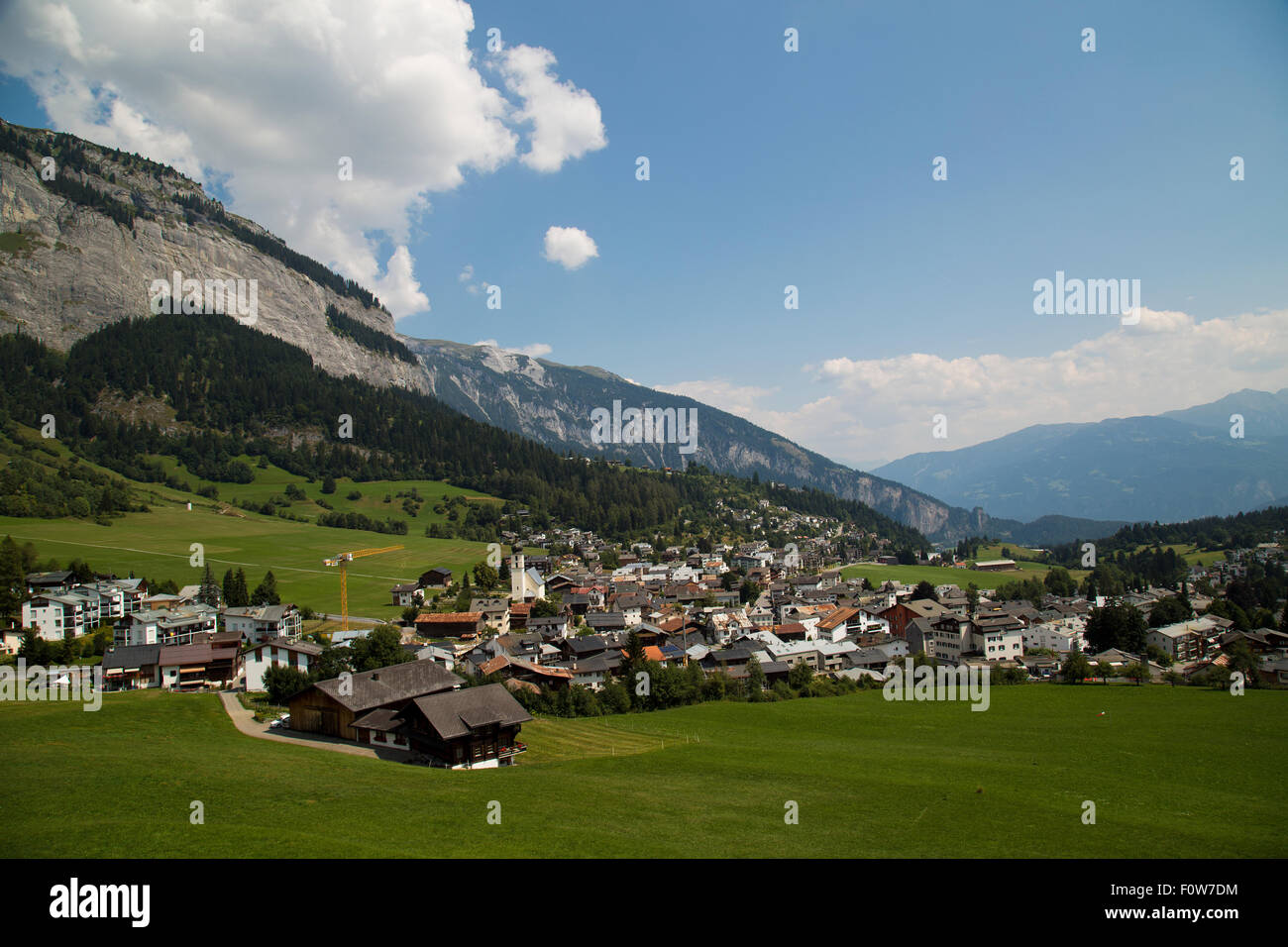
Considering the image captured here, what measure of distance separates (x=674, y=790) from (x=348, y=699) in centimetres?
1571

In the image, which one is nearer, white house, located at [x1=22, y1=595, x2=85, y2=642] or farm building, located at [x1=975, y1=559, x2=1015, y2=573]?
white house, located at [x1=22, y1=595, x2=85, y2=642]

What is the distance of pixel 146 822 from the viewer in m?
12.3

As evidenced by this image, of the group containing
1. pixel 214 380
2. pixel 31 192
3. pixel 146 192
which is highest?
pixel 146 192

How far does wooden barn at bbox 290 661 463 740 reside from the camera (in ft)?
87.5

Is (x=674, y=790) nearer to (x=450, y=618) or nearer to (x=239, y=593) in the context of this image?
(x=450, y=618)

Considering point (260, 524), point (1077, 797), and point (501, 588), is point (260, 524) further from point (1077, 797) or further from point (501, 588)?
point (1077, 797)

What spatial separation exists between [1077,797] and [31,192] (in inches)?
8334

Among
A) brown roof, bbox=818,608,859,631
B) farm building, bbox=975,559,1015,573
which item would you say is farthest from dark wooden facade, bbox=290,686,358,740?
farm building, bbox=975,559,1015,573

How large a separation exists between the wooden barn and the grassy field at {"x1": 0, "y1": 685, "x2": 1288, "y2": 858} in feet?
10.2

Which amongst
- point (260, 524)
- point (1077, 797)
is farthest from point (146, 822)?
point (260, 524)

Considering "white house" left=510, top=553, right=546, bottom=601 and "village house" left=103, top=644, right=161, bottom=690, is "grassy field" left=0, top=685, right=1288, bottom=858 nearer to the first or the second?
"village house" left=103, top=644, right=161, bottom=690

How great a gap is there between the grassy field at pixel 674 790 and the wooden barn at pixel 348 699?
10.2 ft

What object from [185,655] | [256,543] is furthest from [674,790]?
[256,543]

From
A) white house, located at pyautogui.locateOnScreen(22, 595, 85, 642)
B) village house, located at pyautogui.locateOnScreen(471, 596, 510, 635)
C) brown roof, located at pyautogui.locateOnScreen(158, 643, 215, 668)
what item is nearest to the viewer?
brown roof, located at pyautogui.locateOnScreen(158, 643, 215, 668)
